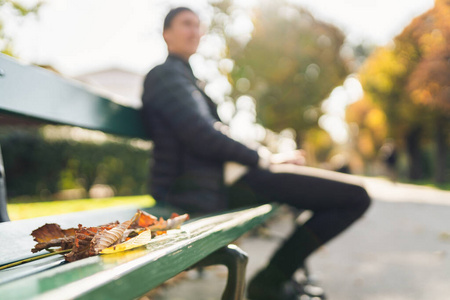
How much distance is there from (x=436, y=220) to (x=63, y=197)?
28.2 feet

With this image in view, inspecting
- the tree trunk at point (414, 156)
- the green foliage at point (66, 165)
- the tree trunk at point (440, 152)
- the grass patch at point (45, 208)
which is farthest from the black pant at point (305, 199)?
the tree trunk at point (414, 156)

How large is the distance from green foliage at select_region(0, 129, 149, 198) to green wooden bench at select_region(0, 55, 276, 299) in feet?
27.9

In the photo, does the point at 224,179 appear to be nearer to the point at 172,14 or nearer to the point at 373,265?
the point at 172,14

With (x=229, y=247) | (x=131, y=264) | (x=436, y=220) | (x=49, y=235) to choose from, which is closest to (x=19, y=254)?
(x=49, y=235)

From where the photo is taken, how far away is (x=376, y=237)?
613 cm

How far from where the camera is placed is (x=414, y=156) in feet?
100.0

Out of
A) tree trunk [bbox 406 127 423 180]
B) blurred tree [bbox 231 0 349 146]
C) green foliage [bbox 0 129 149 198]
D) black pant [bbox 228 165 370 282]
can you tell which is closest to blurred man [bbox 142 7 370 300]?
black pant [bbox 228 165 370 282]

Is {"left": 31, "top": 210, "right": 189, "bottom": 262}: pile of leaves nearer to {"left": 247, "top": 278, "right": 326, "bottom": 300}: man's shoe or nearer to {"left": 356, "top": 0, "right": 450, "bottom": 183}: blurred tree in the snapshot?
{"left": 247, "top": 278, "right": 326, "bottom": 300}: man's shoe

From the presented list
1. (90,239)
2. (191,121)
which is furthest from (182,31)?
(90,239)

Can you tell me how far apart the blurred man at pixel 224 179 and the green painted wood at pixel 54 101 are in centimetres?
26

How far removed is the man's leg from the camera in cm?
240

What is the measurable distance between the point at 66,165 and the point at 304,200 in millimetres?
9788

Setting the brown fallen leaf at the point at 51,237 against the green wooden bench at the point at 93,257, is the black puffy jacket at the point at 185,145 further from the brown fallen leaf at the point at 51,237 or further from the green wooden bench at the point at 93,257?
the brown fallen leaf at the point at 51,237

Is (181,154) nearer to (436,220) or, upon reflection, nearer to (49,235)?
(49,235)
